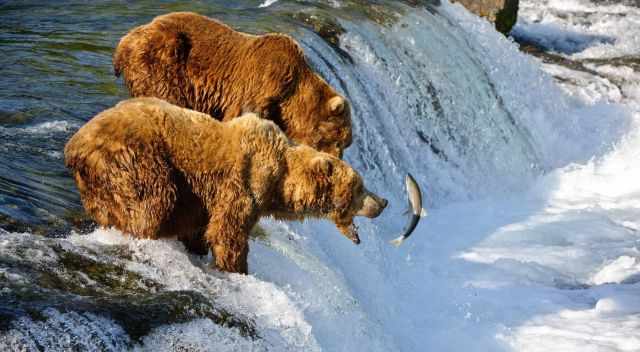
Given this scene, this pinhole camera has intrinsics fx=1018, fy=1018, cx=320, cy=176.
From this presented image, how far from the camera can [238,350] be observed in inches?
194

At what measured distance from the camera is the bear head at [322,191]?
19.3 ft

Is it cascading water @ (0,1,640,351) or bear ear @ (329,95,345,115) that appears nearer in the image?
cascading water @ (0,1,640,351)

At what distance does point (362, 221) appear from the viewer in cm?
907

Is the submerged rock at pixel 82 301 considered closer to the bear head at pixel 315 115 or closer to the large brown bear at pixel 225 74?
the large brown bear at pixel 225 74

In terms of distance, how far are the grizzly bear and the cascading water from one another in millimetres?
179

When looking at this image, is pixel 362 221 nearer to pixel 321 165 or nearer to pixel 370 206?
pixel 370 206

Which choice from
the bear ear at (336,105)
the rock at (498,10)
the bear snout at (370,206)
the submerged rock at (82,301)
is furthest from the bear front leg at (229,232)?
the rock at (498,10)

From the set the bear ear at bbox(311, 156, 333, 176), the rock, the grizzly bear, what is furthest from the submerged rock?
the rock

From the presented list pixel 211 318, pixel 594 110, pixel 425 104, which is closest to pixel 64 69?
pixel 425 104

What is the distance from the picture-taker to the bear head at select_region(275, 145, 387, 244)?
232 inches

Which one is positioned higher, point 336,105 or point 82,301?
point 336,105

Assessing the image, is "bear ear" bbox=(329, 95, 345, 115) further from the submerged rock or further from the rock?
the rock

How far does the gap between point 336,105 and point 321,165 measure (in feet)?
4.93

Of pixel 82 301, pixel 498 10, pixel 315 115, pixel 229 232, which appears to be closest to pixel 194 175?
pixel 229 232
